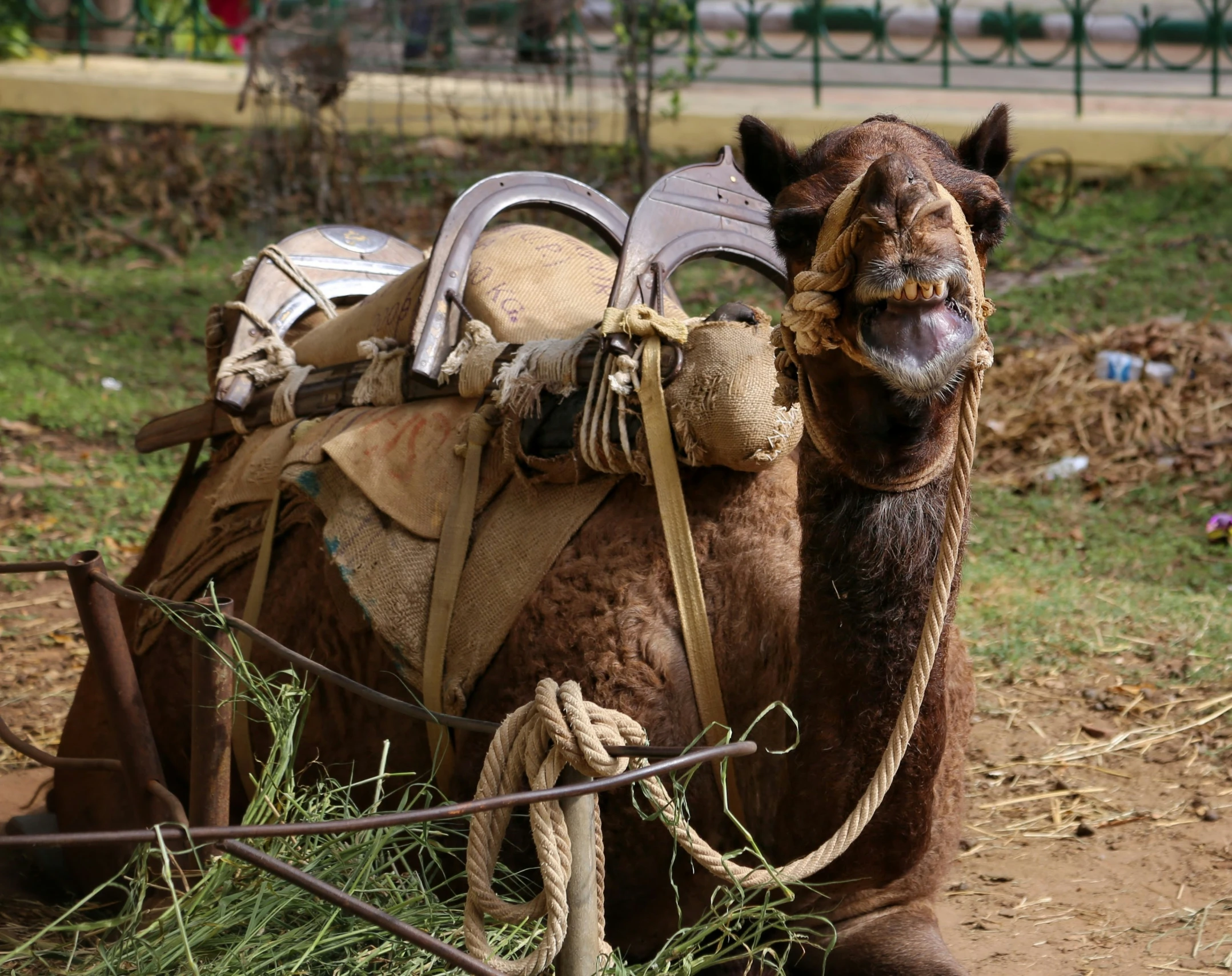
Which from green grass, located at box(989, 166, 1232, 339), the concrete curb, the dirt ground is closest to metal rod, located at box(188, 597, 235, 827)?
the dirt ground

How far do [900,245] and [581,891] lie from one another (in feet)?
3.34

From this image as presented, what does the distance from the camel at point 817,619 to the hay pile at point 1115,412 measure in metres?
4.01

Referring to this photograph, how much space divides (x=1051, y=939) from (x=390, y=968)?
1644 millimetres

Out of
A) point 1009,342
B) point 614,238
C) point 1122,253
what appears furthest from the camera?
point 1122,253

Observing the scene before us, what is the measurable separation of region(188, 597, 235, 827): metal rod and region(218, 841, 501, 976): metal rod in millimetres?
726

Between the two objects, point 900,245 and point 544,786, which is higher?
point 900,245

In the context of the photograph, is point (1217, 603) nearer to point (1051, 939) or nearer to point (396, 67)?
point (1051, 939)

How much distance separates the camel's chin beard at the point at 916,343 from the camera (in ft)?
6.31

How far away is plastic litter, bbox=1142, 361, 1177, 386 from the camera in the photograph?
22.6ft

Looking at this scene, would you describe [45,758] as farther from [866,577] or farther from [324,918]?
[866,577]

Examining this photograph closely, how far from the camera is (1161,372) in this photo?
6945 mm

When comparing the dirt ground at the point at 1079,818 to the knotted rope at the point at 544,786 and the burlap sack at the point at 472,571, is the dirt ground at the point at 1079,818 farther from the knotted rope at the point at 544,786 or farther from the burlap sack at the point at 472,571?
the knotted rope at the point at 544,786

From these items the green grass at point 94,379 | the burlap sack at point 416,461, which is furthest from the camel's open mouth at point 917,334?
the green grass at point 94,379

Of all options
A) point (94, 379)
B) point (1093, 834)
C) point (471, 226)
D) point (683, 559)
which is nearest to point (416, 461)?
point (471, 226)
